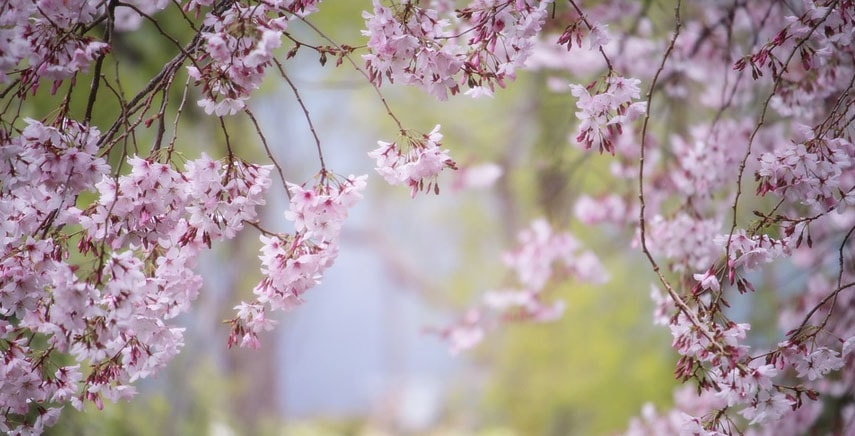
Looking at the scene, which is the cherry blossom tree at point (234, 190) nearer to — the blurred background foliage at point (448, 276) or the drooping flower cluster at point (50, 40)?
the drooping flower cluster at point (50, 40)

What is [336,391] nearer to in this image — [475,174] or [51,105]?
[475,174]

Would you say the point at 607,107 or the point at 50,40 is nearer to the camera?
the point at 50,40

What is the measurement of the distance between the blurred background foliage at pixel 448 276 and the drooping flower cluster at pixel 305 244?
447 millimetres

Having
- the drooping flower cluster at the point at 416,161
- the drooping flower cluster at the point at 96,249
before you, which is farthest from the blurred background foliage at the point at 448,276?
the drooping flower cluster at the point at 96,249

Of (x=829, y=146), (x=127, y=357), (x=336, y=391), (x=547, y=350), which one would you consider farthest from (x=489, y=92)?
(x=336, y=391)

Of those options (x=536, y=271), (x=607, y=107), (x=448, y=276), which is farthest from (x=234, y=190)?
(x=448, y=276)

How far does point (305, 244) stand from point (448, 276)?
15.4 feet

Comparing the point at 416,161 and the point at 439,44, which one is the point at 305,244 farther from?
the point at 439,44

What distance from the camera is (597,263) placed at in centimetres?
218

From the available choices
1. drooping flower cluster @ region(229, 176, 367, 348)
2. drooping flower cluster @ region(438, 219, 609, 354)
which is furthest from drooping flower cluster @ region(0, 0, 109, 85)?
drooping flower cluster @ region(438, 219, 609, 354)

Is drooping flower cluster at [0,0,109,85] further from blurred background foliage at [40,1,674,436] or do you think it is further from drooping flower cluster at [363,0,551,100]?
blurred background foliage at [40,1,674,436]

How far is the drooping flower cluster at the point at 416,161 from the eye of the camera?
958mm

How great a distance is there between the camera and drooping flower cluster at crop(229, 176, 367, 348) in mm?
937

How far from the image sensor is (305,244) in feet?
3.11
